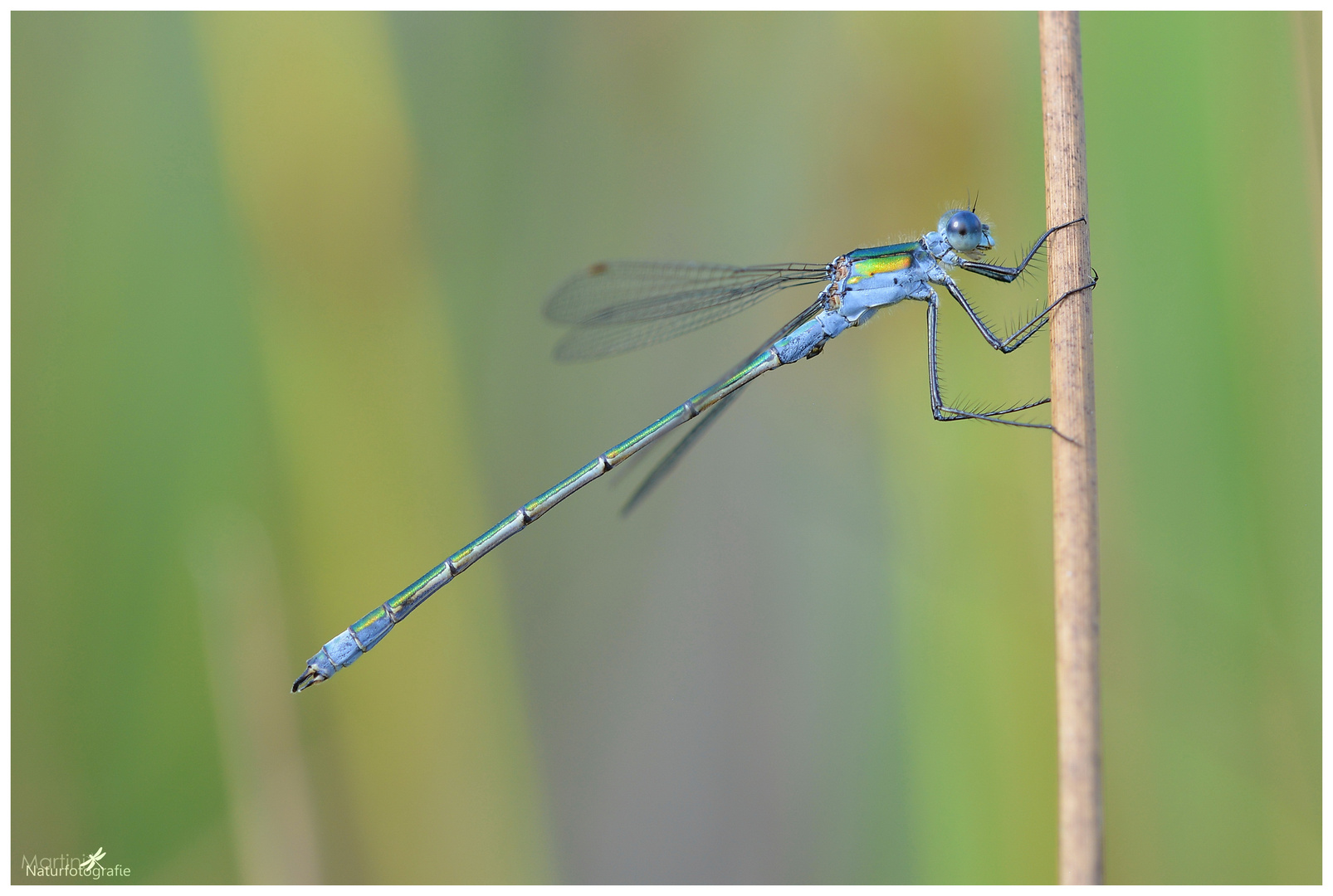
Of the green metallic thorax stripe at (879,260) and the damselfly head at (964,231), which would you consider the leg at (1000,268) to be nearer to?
the damselfly head at (964,231)

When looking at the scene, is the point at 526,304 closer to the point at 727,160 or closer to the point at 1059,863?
the point at 727,160

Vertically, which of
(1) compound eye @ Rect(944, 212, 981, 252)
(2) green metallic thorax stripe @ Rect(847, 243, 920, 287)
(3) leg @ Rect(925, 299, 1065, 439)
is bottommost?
(3) leg @ Rect(925, 299, 1065, 439)

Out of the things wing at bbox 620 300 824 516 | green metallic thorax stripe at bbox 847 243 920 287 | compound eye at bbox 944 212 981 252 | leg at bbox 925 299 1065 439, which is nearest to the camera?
leg at bbox 925 299 1065 439

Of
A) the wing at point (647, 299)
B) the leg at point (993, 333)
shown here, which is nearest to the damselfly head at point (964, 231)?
the leg at point (993, 333)

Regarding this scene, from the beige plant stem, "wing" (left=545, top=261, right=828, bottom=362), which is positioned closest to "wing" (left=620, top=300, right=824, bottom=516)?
"wing" (left=545, top=261, right=828, bottom=362)

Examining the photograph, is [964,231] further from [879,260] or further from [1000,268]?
[879,260]

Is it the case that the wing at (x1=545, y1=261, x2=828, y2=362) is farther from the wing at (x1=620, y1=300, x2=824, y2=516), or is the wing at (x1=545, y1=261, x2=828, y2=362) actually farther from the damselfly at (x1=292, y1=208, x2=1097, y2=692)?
the wing at (x1=620, y1=300, x2=824, y2=516)

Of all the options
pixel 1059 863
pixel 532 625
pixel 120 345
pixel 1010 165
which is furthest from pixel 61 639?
pixel 1010 165
